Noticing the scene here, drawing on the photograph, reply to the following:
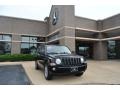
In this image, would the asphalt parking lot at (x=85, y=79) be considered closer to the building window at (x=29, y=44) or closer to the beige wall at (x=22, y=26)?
the building window at (x=29, y=44)

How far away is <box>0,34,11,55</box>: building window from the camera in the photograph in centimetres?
2217

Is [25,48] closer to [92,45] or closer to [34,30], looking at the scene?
[34,30]

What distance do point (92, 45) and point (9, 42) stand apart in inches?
518

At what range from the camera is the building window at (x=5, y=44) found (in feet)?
72.7

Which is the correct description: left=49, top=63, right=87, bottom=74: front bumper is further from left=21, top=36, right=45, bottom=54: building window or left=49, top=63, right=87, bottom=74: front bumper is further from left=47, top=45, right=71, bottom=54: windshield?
left=21, top=36, right=45, bottom=54: building window

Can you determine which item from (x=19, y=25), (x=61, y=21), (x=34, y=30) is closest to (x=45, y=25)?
(x=34, y=30)

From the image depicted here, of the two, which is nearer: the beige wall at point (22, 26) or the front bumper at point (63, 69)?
the front bumper at point (63, 69)

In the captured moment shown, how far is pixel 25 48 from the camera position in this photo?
23.9m

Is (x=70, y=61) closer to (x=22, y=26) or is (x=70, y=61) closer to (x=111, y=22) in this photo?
(x=111, y=22)

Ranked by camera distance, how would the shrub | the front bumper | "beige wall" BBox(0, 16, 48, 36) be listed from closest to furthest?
the front bumper → the shrub → "beige wall" BBox(0, 16, 48, 36)

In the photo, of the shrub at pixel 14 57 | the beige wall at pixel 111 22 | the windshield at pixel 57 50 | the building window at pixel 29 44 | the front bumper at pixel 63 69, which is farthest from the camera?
the building window at pixel 29 44

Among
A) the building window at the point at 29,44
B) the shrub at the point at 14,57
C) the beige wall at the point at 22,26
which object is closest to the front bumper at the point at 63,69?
the shrub at the point at 14,57

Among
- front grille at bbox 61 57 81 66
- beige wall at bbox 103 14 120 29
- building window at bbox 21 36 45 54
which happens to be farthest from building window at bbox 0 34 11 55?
front grille at bbox 61 57 81 66

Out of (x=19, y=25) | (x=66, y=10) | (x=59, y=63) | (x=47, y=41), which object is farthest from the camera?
(x=47, y=41)
